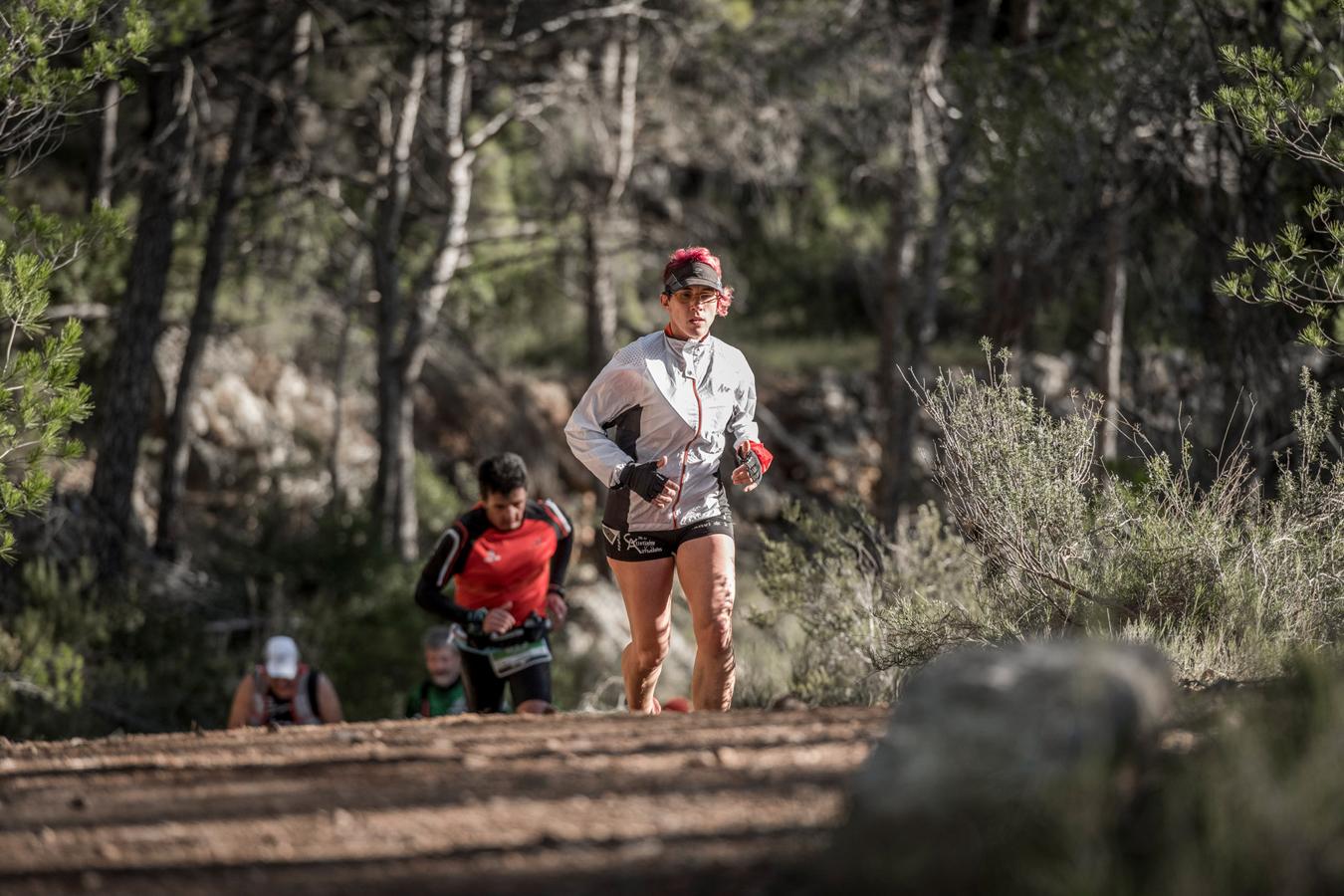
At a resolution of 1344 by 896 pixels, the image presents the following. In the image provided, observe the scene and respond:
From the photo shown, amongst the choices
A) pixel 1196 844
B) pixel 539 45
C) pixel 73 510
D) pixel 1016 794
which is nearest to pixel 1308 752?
pixel 1196 844

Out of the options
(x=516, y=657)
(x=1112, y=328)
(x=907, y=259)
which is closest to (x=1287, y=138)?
(x=516, y=657)

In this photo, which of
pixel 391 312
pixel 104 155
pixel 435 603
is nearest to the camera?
pixel 435 603

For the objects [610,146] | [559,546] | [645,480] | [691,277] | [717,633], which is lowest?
[717,633]

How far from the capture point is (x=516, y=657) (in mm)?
7172

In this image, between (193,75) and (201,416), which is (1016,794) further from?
(201,416)

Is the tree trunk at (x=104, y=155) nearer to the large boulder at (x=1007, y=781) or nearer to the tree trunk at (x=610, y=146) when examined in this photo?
the tree trunk at (x=610, y=146)

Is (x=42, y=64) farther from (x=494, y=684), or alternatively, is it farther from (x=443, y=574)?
(x=494, y=684)

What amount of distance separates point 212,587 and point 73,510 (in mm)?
2203

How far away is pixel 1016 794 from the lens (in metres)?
2.92

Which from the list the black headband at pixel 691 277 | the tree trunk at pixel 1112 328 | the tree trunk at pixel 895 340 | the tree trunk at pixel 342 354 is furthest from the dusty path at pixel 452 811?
the tree trunk at pixel 342 354

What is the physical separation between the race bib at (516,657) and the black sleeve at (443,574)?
0.80ft

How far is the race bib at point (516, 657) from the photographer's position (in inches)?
282

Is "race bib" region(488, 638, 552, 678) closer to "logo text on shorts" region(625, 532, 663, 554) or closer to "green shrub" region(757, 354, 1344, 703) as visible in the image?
"logo text on shorts" region(625, 532, 663, 554)

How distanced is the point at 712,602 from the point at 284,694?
3151 millimetres
